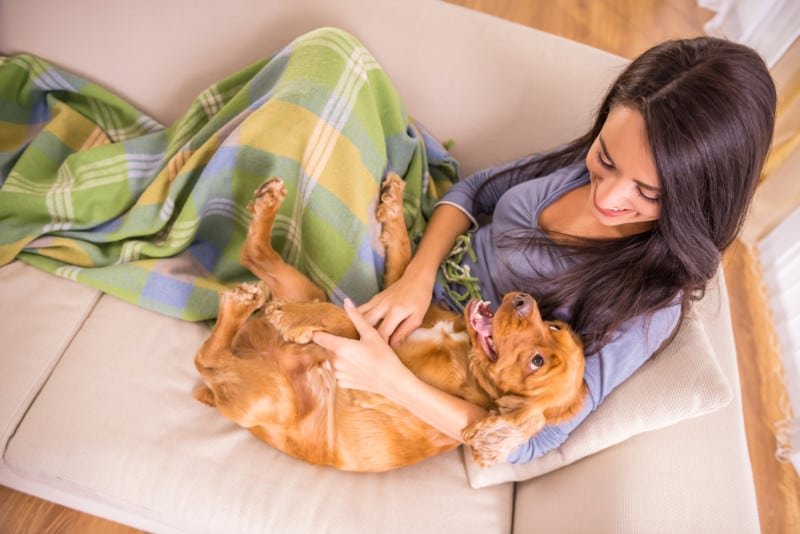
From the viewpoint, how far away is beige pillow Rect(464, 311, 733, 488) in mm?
1249

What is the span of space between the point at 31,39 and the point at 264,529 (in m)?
1.89

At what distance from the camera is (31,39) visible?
6.19 ft

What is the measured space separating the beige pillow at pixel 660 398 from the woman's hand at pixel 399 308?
531 millimetres

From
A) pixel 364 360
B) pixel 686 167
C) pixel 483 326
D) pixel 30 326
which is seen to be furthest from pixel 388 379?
pixel 30 326

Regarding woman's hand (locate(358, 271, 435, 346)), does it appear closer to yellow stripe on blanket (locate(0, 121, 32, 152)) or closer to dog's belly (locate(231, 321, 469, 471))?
dog's belly (locate(231, 321, 469, 471))

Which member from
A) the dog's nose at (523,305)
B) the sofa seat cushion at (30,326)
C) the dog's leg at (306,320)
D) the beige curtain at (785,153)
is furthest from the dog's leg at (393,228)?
the beige curtain at (785,153)

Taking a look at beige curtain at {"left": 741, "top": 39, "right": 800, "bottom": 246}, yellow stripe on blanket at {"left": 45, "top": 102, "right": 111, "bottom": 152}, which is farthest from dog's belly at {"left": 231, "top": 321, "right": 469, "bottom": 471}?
beige curtain at {"left": 741, "top": 39, "right": 800, "bottom": 246}

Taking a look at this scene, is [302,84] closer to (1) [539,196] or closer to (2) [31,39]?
(1) [539,196]

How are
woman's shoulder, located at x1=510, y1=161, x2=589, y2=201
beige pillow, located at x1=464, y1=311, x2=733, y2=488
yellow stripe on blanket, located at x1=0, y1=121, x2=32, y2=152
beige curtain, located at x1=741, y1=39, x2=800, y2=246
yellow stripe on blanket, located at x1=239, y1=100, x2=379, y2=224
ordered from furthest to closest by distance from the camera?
beige curtain, located at x1=741, y1=39, x2=800, y2=246
yellow stripe on blanket, located at x1=0, y1=121, x2=32, y2=152
yellow stripe on blanket, located at x1=239, y1=100, x2=379, y2=224
woman's shoulder, located at x1=510, y1=161, x2=589, y2=201
beige pillow, located at x1=464, y1=311, x2=733, y2=488

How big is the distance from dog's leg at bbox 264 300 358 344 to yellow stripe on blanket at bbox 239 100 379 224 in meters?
0.31

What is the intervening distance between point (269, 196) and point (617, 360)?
1053 millimetres

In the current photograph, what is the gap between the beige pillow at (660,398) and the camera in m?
1.25

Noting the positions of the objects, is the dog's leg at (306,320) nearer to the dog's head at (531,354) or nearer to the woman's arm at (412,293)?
the woman's arm at (412,293)

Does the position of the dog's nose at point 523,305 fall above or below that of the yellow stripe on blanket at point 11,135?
above
